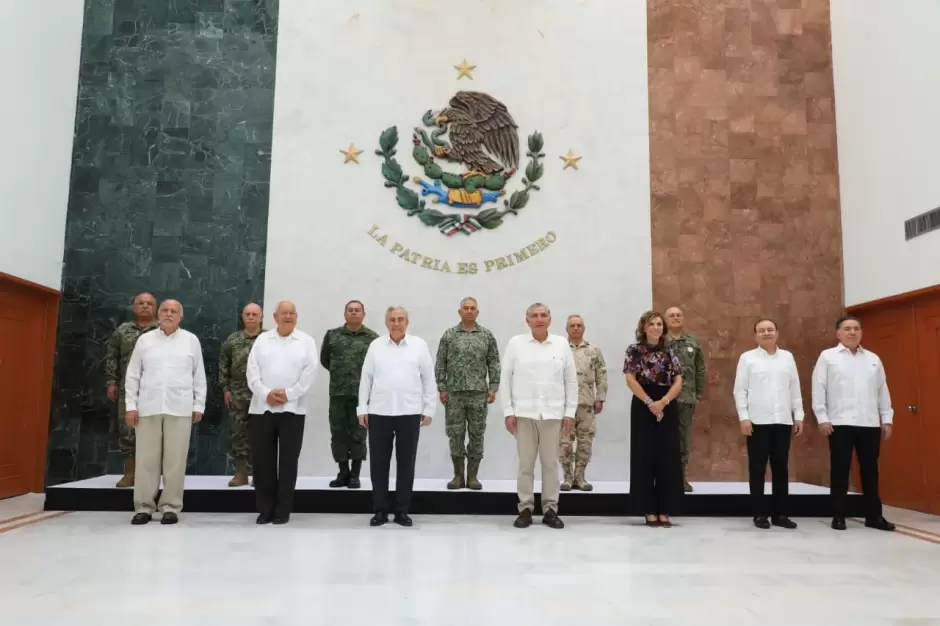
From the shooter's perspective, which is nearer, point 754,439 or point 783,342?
point 754,439

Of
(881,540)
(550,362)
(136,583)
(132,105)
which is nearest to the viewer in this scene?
(136,583)

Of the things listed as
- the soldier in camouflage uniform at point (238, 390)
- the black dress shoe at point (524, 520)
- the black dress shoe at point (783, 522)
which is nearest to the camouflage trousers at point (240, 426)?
the soldier in camouflage uniform at point (238, 390)

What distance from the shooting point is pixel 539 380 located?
4.52 metres

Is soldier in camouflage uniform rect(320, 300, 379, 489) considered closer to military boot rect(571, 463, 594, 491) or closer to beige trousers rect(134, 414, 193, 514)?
beige trousers rect(134, 414, 193, 514)

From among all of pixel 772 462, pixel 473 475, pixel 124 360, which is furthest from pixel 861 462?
pixel 124 360

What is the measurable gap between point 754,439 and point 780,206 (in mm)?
2832

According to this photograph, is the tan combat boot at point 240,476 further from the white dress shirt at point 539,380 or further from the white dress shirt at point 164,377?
the white dress shirt at point 539,380

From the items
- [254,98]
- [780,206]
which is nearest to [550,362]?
[780,206]

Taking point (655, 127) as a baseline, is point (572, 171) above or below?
below

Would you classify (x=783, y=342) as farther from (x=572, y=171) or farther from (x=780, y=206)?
(x=572, y=171)

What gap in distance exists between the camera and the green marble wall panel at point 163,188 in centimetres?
616

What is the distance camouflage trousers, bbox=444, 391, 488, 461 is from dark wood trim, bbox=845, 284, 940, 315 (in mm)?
3548

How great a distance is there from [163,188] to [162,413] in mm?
2748

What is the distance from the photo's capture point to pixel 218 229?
643 cm
